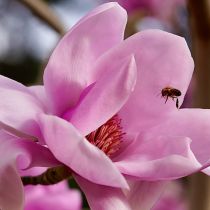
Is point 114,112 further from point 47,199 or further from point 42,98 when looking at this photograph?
point 47,199

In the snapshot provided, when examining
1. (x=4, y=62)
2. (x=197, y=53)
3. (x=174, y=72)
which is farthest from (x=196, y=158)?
(x=4, y=62)

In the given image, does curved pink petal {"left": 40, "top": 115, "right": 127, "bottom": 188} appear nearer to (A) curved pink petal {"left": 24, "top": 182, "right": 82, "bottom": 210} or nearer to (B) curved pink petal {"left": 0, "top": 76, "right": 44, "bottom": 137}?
(B) curved pink petal {"left": 0, "top": 76, "right": 44, "bottom": 137}

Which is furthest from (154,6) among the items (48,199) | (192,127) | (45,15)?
(192,127)

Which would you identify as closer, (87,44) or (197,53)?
(87,44)

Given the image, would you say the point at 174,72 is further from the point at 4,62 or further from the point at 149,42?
the point at 4,62

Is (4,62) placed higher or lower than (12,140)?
lower

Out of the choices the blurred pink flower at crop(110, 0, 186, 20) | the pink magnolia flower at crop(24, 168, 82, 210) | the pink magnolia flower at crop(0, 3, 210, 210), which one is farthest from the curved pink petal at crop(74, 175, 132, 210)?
the blurred pink flower at crop(110, 0, 186, 20)

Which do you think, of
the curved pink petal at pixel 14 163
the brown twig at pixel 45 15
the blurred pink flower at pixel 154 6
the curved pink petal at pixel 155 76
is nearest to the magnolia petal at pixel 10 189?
the curved pink petal at pixel 14 163

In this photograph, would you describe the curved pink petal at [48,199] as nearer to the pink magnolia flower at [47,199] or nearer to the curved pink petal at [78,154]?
the pink magnolia flower at [47,199]
